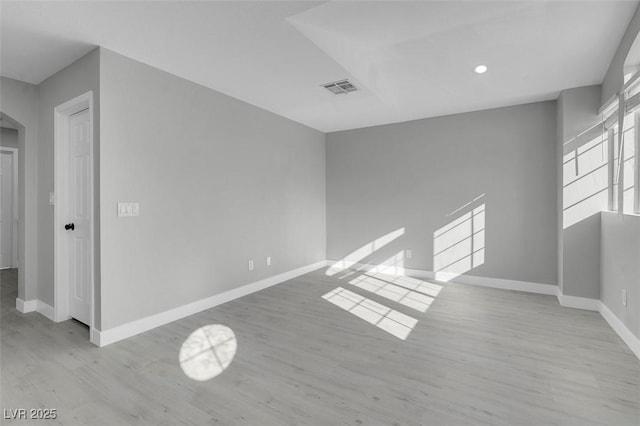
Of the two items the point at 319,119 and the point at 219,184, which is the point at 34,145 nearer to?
the point at 219,184

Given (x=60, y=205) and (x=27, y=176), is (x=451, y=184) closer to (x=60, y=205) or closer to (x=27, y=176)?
(x=60, y=205)

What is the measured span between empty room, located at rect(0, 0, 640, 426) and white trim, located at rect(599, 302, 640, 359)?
41mm

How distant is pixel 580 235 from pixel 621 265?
2.79 ft

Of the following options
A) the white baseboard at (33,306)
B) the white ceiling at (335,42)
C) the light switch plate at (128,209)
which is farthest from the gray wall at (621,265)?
the white baseboard at (33,306)

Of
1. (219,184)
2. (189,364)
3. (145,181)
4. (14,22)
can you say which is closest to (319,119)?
(219,184)

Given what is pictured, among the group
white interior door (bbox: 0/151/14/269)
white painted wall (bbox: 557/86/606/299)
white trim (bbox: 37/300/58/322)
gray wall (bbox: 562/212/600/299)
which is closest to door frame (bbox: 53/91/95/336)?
white trim (bbox: 37/300/58/322)

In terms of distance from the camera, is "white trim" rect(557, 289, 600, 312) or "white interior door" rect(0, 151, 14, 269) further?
"white interior door" rect(0, 151, 14, 269)

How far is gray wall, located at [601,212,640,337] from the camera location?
238 cm

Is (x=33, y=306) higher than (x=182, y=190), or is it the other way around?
(x=182, y=190)

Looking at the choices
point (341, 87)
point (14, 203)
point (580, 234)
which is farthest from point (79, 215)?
point (580, 234)

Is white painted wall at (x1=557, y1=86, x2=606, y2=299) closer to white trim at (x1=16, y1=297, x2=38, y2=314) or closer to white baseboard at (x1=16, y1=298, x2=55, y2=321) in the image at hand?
white baseboard at (x1=16, y1=298, x2=55, y2=321)

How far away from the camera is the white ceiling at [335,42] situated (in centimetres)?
215

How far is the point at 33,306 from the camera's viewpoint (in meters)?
A: 3.42

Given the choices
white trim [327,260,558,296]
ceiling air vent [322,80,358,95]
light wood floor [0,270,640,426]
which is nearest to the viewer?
light wood floor [0,270,640,426]
